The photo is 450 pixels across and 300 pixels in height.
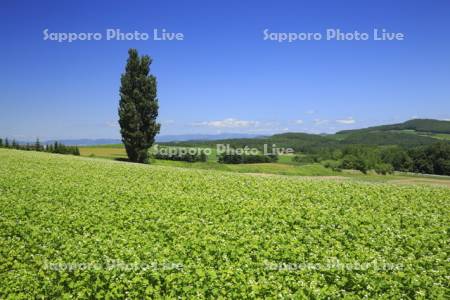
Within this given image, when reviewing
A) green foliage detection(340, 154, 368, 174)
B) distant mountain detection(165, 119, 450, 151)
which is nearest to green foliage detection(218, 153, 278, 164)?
green foliage detection(340, 154, 368, 174)

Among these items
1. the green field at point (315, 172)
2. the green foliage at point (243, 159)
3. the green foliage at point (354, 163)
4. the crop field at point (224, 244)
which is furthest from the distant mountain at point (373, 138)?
the crop field at point (224, 244)

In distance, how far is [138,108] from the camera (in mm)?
60906

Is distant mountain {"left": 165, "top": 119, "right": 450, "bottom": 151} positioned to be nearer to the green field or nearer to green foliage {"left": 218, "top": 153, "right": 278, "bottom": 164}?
green foliage {"left": 218, "top": 153, "right": 278, "bottom": 164}

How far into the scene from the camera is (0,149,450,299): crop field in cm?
973

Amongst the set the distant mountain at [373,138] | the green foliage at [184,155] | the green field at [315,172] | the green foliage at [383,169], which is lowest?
the green foliage at [383,169]

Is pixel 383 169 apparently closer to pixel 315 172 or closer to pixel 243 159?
pixel 315 172

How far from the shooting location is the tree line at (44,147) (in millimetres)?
84988

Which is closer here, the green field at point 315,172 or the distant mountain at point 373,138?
the green field at point 315,172

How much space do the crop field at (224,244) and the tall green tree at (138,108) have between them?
39.2m

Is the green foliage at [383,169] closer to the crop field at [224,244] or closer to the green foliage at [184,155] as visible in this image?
the green foliage at [184,155]

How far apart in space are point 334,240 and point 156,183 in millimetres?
15315

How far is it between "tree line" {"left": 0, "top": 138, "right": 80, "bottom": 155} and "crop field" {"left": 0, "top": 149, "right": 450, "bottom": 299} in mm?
68051

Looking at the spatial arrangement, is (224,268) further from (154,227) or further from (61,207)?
A: (61,207)

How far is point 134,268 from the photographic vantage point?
10711 mm
